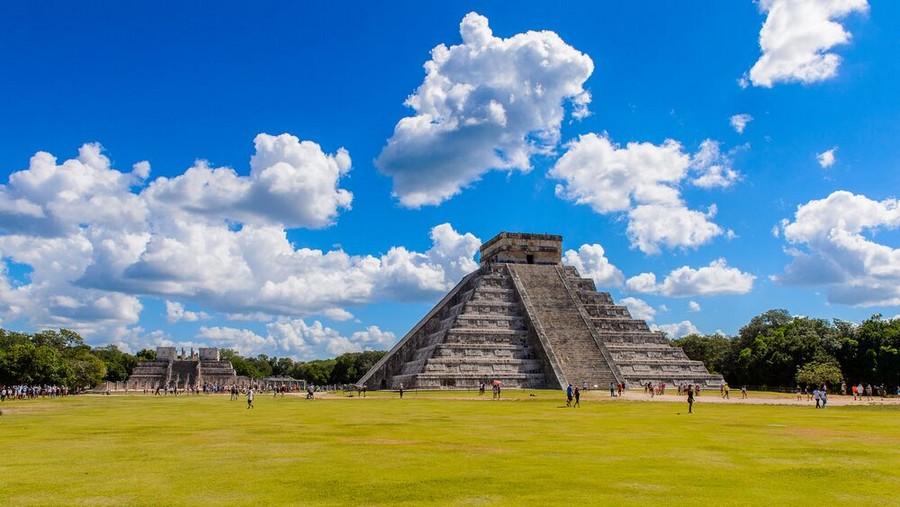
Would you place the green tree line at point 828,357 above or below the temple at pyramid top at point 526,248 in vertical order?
below

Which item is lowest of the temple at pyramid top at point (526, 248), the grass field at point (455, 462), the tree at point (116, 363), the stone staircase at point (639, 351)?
the tree at point (116, 363)

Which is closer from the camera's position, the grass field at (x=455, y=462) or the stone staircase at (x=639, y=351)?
the grass field at (x=455, y=462)

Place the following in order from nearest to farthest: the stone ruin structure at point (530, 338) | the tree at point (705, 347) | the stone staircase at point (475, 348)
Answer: the stone staircase at point (475, 348) < the stone ruin structure at point (530, 338) < the tree at point (705, 347)

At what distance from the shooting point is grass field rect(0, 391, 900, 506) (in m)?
8.89

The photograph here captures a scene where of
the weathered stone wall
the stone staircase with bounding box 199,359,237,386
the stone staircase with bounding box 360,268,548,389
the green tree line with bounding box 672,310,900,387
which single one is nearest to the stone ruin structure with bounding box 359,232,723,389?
the stone staircase with bounding box 360,268,548,389

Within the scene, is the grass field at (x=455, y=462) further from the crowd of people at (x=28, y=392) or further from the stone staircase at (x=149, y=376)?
the stone staircase at (x=149, y=376)

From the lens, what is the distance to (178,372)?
7844 cm

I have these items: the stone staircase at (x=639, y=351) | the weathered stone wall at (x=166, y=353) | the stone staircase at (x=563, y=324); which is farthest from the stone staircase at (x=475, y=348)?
the weathered stone wall at (x=166, y=353)

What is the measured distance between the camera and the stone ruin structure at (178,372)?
7619cm

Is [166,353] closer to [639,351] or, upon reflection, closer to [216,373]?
[216,373]

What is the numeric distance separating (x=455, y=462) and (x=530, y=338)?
3412 cm

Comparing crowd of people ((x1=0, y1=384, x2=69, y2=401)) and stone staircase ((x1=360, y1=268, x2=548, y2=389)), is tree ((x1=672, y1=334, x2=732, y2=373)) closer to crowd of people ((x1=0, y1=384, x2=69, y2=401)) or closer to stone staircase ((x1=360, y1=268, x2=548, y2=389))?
stone staircase ((x1=360, y1=268, x2=548, y2=389))

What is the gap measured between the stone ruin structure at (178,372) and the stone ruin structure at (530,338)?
116ft

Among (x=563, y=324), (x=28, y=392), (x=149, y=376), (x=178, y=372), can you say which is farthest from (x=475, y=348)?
(x=149, y=376)
